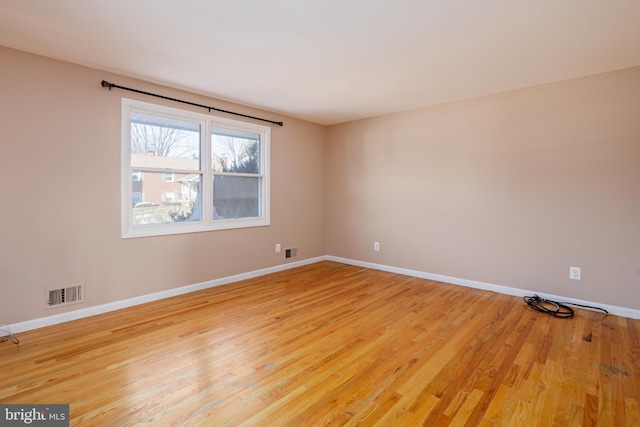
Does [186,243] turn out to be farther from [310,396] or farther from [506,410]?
[506,410]

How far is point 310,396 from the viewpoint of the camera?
1.85m

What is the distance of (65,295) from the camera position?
292 cm

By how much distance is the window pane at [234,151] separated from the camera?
4.12 m

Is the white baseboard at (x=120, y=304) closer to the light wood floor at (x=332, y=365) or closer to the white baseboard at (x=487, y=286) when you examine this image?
the light wood floor at (x=332, y=365)

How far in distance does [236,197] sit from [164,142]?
1.16 meters

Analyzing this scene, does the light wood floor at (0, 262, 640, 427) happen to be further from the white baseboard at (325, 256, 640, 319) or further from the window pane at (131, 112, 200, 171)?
the window pane at (131, 112, 200, 171)

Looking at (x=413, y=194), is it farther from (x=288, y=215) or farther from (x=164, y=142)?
(x=164, y=142)

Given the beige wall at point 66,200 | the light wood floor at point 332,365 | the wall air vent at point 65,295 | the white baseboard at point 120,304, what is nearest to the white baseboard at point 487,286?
the light wood floor at point 332,365

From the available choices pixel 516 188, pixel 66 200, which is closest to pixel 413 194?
pixel 516 188

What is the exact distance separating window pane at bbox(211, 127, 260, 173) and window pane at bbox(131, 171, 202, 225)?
401 millimetres

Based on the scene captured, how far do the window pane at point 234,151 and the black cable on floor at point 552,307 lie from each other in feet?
12.5

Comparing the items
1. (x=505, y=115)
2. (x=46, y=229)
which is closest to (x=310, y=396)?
(x=46, y=229)

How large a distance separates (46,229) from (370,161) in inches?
160

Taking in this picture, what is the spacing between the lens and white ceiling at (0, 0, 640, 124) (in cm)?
207
